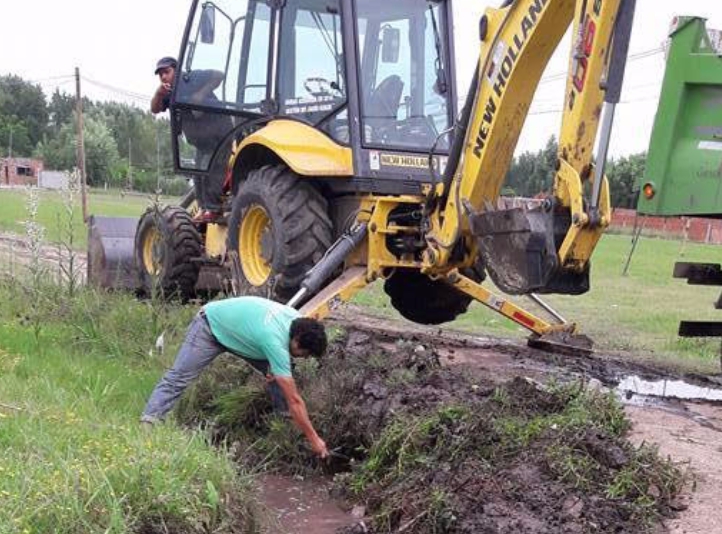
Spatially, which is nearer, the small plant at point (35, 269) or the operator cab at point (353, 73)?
the operator cab at point (353, 73)

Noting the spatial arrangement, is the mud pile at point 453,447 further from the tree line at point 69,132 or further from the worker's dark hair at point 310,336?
the tree line at point 69,132

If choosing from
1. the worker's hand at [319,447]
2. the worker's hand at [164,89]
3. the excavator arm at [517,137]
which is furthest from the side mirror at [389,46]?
the worker's hand at [319,447]

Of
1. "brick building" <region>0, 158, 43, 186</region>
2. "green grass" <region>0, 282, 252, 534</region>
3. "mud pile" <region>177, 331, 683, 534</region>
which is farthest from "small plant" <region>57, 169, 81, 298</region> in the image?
"brick building" <region>0, 158, 43, 186</region>

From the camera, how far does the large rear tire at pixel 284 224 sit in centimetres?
712

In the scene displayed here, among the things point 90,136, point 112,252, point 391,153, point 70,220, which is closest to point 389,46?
point 391,153

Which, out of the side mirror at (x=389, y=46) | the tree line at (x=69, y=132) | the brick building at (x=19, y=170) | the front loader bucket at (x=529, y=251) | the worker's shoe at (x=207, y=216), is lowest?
the brick building at (x=19, y=170)

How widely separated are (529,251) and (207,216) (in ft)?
15.2

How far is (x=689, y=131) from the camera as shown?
5.97 meters

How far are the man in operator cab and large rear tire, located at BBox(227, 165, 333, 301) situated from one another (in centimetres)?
121

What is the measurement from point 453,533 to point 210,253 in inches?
219

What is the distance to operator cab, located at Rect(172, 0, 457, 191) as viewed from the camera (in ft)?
23.4

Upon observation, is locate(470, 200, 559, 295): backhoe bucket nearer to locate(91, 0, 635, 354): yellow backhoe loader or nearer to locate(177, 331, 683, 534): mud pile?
locate(91, 0, 635, 354): yellow backhoe loader

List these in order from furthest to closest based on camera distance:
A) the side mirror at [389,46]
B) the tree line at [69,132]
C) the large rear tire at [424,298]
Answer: the tree line at [69,132] < the large rear tire at [424,298] < the side mirror at [389,46]

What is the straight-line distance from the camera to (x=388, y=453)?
5.08 m
